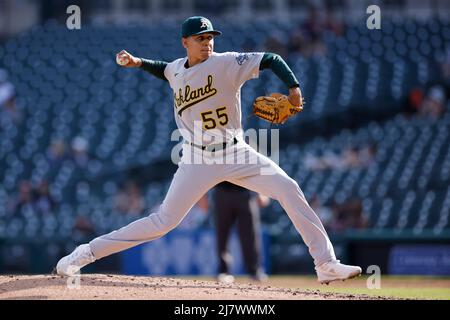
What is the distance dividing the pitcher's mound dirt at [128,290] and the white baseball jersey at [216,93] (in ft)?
3.36

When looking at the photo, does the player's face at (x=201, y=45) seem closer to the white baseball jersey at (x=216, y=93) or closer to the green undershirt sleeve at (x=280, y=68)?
the white baseball jersey at (x=216, y=93)

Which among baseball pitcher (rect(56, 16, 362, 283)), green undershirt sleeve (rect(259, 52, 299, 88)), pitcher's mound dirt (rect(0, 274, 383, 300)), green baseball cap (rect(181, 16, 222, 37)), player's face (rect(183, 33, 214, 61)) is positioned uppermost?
green baseball cap (rect(181, 16, 222, 37))

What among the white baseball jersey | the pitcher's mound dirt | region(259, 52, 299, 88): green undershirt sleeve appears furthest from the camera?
the white baseball jersey

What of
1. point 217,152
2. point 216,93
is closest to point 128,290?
point 217,152

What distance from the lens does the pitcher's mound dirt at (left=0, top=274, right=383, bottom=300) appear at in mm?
6355

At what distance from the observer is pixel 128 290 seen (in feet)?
21.6

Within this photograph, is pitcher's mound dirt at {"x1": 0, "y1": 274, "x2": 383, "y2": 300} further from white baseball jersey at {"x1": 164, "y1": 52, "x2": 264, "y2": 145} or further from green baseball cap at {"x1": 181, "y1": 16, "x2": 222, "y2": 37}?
green baseball cap at {"x1": 181, "y1": 16, "x2": 222, "y2": 37}

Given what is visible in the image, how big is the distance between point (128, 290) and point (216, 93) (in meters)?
1.43

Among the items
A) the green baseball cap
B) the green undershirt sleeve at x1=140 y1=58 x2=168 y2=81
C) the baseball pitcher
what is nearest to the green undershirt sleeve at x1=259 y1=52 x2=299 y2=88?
the baseball pitcher

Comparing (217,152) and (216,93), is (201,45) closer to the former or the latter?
(216,93)

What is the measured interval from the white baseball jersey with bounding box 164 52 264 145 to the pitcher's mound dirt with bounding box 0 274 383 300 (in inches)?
40.3

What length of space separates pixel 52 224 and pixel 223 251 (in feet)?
15.2

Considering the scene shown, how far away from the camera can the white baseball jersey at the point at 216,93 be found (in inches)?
263
